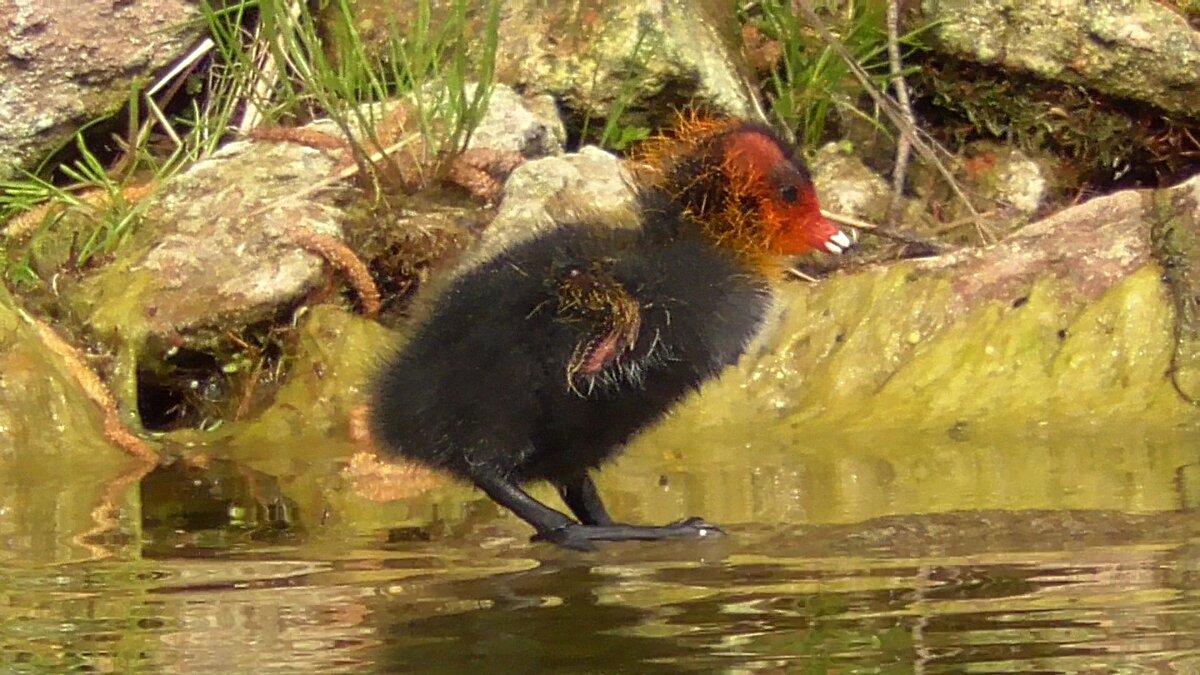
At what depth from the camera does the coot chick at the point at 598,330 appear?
407cm

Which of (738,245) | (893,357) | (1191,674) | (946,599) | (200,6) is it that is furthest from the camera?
(200,6)

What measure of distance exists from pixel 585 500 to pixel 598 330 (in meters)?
0.55

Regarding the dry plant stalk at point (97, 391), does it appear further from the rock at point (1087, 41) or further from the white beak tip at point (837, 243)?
the rock at point (1087, 41)

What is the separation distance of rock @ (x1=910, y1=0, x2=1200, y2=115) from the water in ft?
8.77

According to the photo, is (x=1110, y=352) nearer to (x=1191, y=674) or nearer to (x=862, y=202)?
(x=862, y=202)

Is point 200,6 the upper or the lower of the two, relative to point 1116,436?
upper

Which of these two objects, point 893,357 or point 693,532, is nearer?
point 693,532

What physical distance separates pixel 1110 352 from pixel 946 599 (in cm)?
290

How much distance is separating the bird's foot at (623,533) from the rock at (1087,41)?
423cm

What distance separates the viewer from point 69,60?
24.8 feet

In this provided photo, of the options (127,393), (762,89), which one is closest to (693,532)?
(127,393)

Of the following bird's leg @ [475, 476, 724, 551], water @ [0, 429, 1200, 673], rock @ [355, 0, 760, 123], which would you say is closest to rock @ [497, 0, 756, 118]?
rock @ [355, 0, 760, 123]

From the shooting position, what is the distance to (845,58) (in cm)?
706

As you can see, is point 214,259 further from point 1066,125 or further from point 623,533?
point 1066,125
